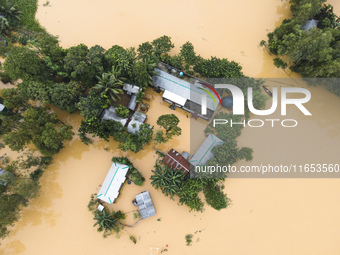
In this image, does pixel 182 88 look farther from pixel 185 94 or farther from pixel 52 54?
pixel 52 54

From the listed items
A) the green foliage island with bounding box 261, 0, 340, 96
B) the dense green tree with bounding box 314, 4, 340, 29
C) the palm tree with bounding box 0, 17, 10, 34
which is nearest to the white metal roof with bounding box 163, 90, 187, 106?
the green foliage island with bounding box 261, 0, 340, 96

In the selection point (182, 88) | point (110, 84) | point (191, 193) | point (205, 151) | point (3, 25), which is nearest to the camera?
point (191, 193)

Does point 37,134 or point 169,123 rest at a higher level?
point 169,123

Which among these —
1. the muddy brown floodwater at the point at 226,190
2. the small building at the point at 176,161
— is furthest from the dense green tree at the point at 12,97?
the small building at the point at 176,161

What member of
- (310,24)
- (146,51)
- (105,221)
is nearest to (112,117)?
(146,51)

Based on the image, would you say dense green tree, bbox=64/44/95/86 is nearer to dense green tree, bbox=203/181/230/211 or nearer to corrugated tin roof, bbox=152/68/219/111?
corrugated tin roof, bbox=152/68/219/111

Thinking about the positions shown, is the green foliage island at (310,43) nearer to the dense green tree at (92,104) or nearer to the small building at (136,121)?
the small building at (136,121)
